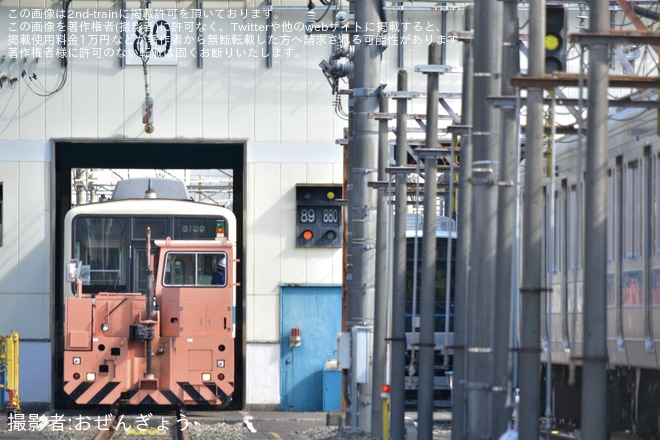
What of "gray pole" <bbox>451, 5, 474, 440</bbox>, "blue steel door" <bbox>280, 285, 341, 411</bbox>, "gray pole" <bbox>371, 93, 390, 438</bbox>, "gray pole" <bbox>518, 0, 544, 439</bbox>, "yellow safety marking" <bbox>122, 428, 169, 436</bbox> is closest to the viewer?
"gray pole" <bbox>518, 0, 544, 439</bbox>

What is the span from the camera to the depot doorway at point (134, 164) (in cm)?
2475

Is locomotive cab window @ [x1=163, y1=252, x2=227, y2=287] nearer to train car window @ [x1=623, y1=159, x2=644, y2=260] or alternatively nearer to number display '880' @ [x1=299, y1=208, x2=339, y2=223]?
number display '880' @ [x1=299, y1=208, x2=339, y2=223]

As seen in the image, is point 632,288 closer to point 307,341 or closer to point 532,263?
point 532,263

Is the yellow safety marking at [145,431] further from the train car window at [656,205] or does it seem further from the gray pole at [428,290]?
the train car window at [656,205]

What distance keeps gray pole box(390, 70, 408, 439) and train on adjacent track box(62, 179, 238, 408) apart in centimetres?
691

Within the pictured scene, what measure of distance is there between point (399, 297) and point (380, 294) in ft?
4.54

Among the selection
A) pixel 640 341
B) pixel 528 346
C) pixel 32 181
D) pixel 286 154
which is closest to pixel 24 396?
pixel 32 181

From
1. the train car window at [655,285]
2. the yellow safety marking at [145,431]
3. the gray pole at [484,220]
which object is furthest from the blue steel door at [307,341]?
the train car window at [655,285]

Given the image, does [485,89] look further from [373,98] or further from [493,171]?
[373,98]

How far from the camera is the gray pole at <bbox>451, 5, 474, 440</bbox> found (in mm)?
11953

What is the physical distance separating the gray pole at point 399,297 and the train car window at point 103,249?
8.39 meters

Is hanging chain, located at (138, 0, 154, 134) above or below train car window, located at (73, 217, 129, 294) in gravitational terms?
above

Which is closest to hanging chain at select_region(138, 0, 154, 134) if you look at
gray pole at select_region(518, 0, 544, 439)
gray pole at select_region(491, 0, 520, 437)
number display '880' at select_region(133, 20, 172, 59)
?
number display '880' at select_region(133, 20, 172, 59)

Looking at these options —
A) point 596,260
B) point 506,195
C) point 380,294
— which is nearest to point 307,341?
point 380,294
